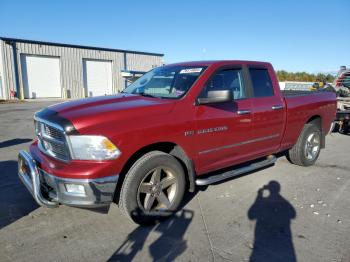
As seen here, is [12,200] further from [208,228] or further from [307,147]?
[307,147]

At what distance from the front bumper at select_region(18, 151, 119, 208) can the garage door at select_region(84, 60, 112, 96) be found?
93.1ft

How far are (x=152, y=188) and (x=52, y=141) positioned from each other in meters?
1.24

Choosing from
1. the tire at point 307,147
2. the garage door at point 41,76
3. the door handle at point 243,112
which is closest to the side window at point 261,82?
the door handle at point 243,112

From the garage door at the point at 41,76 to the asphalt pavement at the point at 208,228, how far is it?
2387 cm

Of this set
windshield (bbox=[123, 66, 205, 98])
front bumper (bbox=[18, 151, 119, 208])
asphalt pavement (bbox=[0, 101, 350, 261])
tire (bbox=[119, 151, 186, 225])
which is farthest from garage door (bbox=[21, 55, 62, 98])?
tire (bbox=[119, 151, 186, 225])

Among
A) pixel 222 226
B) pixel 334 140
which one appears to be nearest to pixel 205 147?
pixel 222 226

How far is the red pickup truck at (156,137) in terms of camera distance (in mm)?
3068

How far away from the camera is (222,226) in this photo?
357cm

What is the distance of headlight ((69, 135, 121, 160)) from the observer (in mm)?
3020

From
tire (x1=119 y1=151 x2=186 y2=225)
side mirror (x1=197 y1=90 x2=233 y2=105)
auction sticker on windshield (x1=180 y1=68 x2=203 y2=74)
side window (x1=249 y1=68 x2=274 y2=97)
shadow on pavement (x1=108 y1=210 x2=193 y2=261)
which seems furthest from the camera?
side window (x1=249 y1=68 x2=274 y2=97)

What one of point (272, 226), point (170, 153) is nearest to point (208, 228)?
point (272, 226)

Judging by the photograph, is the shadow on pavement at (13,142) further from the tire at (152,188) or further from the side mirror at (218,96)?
the side mirror at (218,96)

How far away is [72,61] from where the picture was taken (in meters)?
28.7

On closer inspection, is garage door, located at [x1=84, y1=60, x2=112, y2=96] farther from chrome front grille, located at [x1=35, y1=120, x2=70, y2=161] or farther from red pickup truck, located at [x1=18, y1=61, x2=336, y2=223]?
chrome front grille, located at [x1=35, y1=120, x2=70, y2=161]
